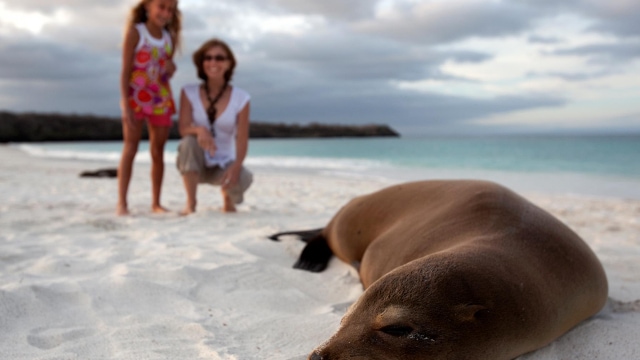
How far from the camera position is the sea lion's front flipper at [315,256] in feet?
11.5

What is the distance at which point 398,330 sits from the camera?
1592mm

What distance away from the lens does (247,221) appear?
513 cm

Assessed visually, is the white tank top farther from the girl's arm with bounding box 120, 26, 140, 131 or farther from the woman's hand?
the girl's arm with bounding box 120, 26, 140, 131

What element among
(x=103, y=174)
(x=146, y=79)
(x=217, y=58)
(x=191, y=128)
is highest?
(x=217, y=58)

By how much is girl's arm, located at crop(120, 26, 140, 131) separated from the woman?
54cm

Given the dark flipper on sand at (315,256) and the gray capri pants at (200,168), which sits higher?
the gray capri pants at (200,168)

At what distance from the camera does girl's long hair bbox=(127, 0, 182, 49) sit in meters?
5.37

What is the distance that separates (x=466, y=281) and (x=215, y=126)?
170 inches

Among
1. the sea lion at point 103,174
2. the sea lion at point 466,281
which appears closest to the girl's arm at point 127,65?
the sea lion at point 466,281

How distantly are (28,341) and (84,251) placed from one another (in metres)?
1.57

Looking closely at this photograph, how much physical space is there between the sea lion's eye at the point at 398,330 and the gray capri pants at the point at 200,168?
4.19 meters

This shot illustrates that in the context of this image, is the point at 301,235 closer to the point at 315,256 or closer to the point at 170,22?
the point at 315,256

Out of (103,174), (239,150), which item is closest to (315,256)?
(239,150)

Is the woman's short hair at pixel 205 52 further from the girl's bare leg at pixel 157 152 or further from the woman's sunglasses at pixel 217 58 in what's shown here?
the girl's bare leg at pixel 157 152
